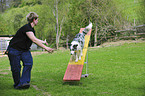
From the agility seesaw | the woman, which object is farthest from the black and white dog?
the woman

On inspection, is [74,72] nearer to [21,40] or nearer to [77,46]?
[77,46]

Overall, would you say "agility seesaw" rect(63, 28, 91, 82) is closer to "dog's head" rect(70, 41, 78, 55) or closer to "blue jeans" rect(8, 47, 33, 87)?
"dog's head" rect(70, 41, 78, 55)

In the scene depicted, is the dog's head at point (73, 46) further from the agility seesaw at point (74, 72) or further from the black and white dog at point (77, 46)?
the agility seesaw at point (74, 72)

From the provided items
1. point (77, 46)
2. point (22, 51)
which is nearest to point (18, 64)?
point (22, 51)

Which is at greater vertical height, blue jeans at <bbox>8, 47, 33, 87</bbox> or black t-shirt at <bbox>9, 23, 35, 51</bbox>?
black t-shirt at <bbox>9, 23, 35, 51</bbox>

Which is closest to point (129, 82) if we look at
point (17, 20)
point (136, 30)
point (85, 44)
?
point (85, 44)

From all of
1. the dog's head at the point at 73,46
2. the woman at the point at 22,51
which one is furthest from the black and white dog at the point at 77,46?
the woman at the point at 22,51

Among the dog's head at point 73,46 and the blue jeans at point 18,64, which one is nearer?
the blue jeans at point 18,64

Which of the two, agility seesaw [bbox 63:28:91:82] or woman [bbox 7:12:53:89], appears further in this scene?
agility seesaw [bbox 63:28:91:82]

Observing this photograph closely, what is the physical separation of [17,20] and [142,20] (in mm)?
29963

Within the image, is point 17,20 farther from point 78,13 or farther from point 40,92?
point 40,92

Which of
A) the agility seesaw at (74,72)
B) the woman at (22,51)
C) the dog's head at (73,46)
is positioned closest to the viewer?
the woman at (22,51)

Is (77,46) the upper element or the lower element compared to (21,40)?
lower

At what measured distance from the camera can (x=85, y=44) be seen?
8852 mm
